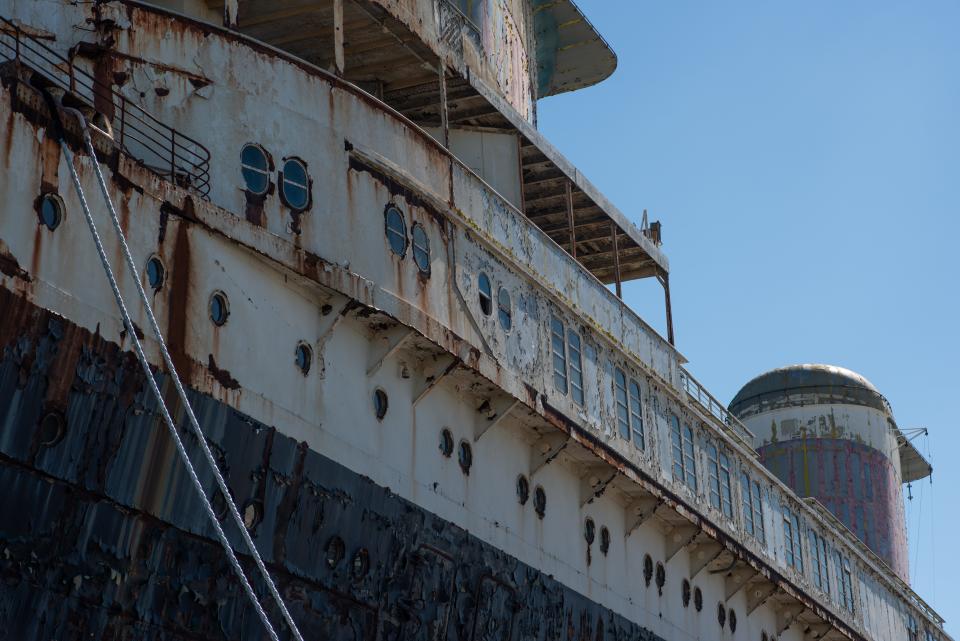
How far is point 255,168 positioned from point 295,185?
558 mm

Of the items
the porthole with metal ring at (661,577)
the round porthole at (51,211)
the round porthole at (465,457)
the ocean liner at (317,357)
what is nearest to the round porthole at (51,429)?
the ocean liner at (317,357)

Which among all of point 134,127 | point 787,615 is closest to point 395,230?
point 134,127

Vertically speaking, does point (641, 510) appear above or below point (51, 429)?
above

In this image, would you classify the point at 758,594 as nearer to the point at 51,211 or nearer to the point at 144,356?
the point at 144,356

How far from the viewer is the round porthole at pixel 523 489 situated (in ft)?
68.6

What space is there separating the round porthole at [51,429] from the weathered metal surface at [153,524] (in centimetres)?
5

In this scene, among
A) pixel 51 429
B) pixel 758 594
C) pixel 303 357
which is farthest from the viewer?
pixel 758 594

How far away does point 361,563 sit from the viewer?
16.8 meters

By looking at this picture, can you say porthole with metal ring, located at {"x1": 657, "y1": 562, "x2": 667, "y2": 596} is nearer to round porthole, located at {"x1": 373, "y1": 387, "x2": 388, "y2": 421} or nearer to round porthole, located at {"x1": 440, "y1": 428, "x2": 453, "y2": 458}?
round porthole, located at {"x1": 440, "y1": 428, "x2": 453, "y2": 458}

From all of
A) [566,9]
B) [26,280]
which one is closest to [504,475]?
[26,280]

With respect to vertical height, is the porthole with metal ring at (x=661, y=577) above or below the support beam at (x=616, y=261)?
below

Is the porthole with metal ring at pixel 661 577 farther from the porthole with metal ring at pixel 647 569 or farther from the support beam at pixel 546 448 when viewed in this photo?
the support beam at pixel 546 448

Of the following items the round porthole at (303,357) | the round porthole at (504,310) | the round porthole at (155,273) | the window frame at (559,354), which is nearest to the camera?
Result: the round porthole at (155,273)

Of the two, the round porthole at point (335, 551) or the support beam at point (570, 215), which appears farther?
the support beam at point (570, 215)
